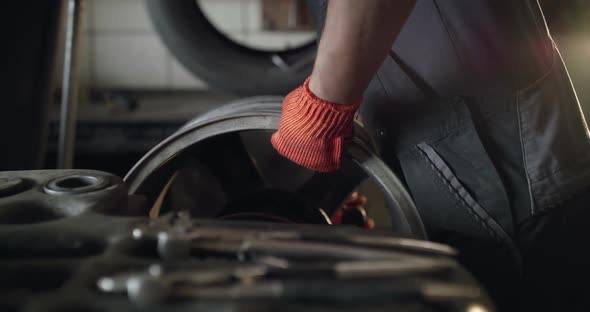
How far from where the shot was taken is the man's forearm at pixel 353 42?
559 mm

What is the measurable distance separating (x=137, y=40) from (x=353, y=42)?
352 cm

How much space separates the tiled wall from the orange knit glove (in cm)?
313

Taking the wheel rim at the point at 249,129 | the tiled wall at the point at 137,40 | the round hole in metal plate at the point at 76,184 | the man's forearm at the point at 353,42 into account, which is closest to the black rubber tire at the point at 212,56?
the wheel rim at the point at 249,129

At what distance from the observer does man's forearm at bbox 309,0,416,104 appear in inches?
22.0

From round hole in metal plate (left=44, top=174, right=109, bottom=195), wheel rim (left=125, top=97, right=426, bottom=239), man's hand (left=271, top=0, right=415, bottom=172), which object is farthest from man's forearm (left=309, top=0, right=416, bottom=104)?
round hole in metal plate (left=44, top=174, right=109, bottom=195)

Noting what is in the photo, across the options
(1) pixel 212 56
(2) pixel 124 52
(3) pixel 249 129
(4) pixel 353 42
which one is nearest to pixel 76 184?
(3) pixel 249 129

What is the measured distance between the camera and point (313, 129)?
68 centimetres

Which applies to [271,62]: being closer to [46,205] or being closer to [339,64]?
[339,64]

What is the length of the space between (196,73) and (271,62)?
0.26m

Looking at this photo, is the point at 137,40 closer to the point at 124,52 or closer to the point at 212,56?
the point at 124,52

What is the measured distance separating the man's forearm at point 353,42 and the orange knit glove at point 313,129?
2 cm

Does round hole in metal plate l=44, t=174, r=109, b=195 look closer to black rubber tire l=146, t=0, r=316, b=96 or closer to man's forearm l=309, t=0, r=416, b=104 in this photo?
man's forearm l=309, t=0, r=416, b=104

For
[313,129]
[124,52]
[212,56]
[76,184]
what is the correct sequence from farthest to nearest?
[124,52]
[212,56]
[313,129]
[76,184]

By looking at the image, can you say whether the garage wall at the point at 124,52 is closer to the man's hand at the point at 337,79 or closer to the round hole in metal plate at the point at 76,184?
the man's hand at the point at 337,79
